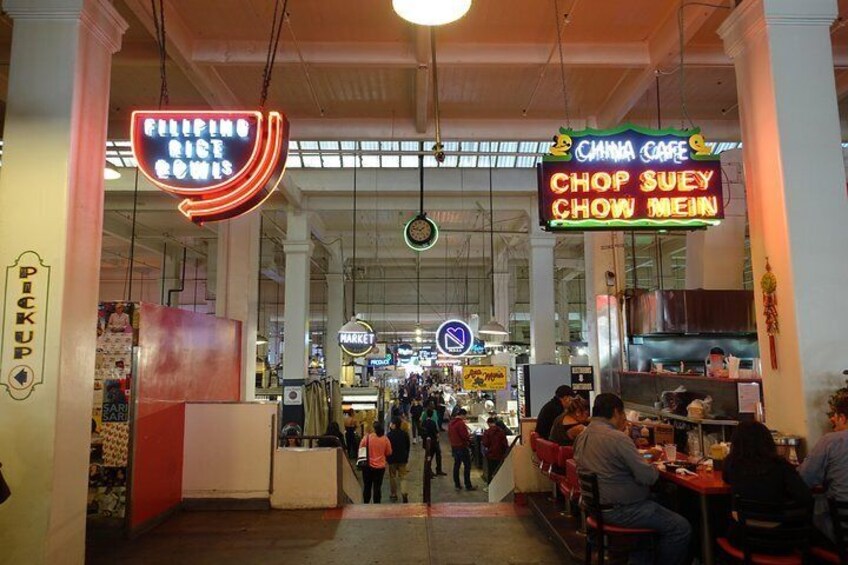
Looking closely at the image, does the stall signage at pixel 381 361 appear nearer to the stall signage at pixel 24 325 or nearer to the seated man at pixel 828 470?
the stall signage at pixel 24 325

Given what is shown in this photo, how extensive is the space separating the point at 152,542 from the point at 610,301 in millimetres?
7345

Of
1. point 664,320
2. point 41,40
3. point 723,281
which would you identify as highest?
point 41,40

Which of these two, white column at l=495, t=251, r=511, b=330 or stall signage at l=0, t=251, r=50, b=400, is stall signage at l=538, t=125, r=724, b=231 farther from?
white column at l=495, t=251, r=511, b=330

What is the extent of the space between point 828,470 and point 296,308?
11.3m

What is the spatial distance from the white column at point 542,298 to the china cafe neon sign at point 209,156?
952 cm

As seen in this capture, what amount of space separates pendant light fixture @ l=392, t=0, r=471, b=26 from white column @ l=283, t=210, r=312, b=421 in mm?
10791

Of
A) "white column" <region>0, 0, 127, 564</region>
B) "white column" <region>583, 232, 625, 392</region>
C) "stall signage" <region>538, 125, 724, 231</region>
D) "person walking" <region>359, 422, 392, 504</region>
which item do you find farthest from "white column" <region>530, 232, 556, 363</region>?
"white column" <region>0, 0, 127, 564</region>

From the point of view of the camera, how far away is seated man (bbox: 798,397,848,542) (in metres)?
3.86

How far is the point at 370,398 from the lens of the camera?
16562mm

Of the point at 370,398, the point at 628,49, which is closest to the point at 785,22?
the point at 628,49

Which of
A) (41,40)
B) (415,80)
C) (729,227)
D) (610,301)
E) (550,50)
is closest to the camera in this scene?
(41,40)

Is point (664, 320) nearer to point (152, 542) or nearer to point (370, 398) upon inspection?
point (152, 542)

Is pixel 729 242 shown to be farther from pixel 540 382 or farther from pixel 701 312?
pixel 540 382

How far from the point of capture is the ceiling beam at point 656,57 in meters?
6.70
